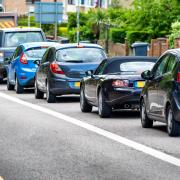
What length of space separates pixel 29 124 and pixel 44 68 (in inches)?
350

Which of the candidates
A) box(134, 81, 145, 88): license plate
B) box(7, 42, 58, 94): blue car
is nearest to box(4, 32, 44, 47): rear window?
box(7, 42, 58, 94): blue car

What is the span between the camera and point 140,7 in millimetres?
55531

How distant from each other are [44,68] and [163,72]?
11.0 meters

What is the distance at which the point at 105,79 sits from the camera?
23000 millimetres

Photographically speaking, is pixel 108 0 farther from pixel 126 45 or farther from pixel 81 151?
pixel 81 151

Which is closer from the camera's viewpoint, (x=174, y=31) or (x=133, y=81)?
(x=133, y=81)

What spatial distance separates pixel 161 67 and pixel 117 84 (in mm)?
3237

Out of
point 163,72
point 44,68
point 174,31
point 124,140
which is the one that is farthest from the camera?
point 174,31

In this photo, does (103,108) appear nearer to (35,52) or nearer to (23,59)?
(23,59)

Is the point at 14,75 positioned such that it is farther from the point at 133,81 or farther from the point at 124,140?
the point at 124,140

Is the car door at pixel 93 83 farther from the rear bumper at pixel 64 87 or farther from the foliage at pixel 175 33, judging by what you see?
the foliage at pixel 175 33

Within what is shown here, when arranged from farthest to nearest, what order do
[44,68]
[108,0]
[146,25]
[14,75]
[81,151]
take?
[108,0]
[146,25]
[14,75]
[44,68]
[81,151]

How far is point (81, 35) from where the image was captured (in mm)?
70625

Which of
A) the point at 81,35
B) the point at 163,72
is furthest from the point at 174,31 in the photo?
the point at 163,72
